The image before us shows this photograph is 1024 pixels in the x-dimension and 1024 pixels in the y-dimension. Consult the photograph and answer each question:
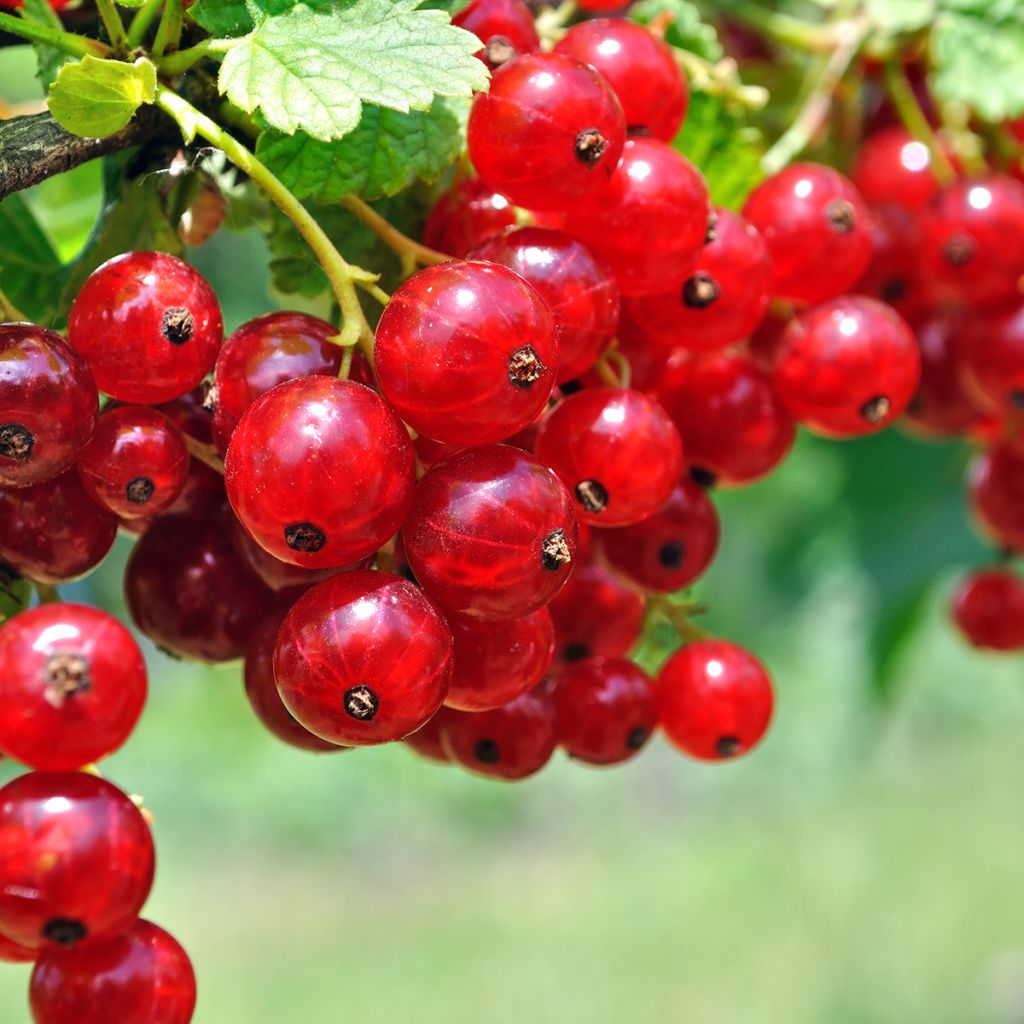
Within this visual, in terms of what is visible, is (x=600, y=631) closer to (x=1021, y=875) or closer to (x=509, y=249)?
(x=509, y=249)

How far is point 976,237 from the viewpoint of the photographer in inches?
34.6

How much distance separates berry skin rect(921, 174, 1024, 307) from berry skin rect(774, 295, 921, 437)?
0.42ft

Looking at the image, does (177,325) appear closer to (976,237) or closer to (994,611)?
Answer: (976,237)

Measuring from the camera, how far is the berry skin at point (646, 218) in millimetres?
651

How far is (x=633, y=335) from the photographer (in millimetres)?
745

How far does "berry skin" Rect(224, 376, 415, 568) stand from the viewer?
20.3 inches

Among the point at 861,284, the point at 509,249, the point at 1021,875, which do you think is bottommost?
the point at 1021,875

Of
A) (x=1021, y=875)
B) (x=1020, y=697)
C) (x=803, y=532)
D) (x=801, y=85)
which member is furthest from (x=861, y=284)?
(x=1020, y=697)

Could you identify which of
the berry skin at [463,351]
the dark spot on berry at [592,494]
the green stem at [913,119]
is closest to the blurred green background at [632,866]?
the green stem at [913,119]

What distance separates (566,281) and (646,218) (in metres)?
0.07

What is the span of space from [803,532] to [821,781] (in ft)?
11.0

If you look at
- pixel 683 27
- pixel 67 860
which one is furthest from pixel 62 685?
pixel 683 27

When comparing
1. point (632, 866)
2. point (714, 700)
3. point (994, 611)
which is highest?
point (714, 700)

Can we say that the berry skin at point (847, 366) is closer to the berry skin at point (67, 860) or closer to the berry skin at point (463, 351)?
the berry skin at point (463, 351)
